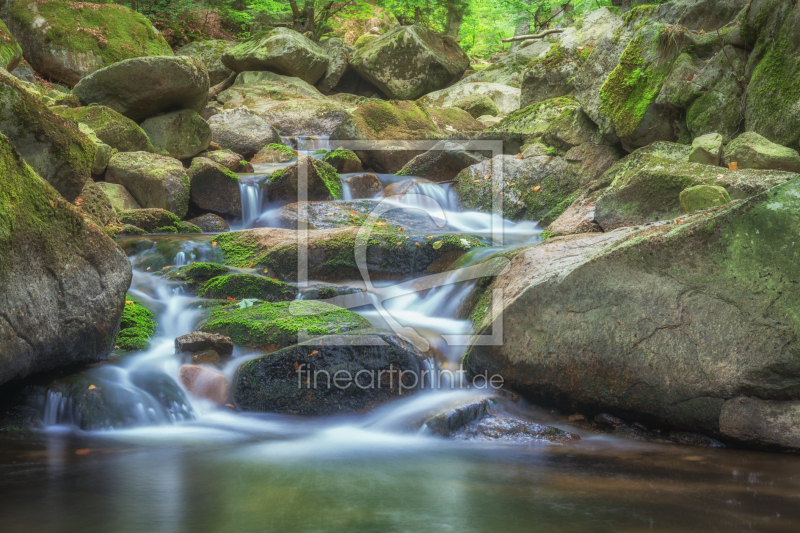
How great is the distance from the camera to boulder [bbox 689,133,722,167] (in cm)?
670

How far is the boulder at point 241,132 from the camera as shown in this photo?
13.2 meters

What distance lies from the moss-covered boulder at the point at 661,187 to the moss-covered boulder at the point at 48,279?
209 inches

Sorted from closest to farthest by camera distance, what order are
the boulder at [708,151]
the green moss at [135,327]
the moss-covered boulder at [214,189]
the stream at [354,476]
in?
the stream at [354,476] → the green moss at [135,327] → the boulder at [708,151] → the moss-covered boulder at [214,189]

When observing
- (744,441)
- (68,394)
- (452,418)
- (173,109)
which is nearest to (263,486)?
(452,418)

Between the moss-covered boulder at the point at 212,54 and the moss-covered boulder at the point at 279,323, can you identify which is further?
the moss-covered boulder at the point at 212,54

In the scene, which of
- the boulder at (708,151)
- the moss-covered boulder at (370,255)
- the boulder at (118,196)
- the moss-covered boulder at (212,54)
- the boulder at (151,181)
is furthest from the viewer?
the moss-covered boulder at (212,54)

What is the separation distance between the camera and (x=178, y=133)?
37.7ft

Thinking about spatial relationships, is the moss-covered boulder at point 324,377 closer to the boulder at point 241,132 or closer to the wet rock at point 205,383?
the wet rock at point 205,383

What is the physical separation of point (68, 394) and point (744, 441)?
4.83 metres

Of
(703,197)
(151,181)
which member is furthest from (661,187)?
(151,181)

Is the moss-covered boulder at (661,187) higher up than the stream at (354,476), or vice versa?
the moss-covered boulder at (661,187)

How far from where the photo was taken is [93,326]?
434cm

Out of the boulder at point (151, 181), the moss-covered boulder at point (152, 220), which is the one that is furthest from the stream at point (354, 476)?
the boulder at point (151, 181)

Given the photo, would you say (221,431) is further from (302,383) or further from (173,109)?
(173,109)
